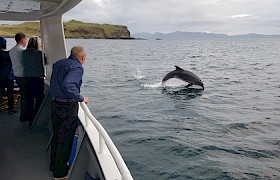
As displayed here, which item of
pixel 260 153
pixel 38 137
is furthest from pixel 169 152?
pixel 38 137

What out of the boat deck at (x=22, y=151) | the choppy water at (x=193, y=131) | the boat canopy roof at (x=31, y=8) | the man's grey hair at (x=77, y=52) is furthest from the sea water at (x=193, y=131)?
the boat canopy roof at (x=31, y=8)

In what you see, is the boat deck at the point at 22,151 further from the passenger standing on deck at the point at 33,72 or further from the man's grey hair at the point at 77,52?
the man's grey hair at the point at 77,52

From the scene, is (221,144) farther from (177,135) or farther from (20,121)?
(20,121)

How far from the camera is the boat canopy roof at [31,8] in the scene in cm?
702

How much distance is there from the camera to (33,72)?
788 cm

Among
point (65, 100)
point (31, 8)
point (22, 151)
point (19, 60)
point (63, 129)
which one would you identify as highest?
point (31, 8)

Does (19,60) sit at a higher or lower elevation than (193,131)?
higher

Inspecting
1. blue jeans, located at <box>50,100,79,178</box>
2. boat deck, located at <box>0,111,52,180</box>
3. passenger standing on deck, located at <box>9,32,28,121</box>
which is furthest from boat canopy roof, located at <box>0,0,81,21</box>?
boat deck, located at <box>0,111,52,180</box>

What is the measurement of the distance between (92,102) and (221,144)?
991cm

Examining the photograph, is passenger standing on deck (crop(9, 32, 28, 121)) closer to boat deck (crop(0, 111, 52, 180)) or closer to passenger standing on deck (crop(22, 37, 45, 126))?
passenger standing on deck (crop(22, 37, 45, 126))

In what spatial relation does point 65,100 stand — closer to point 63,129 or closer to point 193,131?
point 63,129

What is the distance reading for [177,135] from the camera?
39.1 feet

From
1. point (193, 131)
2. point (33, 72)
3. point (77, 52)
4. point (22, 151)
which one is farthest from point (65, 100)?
point (193, 131)

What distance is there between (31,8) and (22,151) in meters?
3.44
